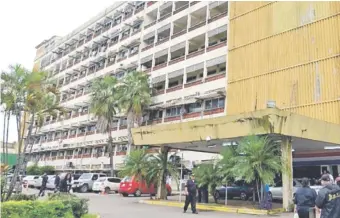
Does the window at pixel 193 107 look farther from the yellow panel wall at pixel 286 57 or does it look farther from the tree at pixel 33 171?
the tree at pixel 33 171

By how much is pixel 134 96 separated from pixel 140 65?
880 cm

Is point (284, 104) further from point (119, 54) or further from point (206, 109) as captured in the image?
point (119, 54)

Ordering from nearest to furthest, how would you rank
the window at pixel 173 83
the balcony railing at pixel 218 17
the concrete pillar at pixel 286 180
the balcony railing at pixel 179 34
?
the concrete pillar at pixel 286 180, the balcony railing at pixel 218 17, the balcony railing at pixel 179 34, the window at pixel 173 83

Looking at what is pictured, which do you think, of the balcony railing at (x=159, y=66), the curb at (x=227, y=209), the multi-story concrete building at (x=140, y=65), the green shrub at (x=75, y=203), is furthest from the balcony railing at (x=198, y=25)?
the green shrub at (x=75, y=203)

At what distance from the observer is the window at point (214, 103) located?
34.0m

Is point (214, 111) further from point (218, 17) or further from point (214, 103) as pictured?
point (218, 17)

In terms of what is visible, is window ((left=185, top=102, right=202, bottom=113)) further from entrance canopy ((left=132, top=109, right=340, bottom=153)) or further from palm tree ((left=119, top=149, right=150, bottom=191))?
entrance canopy ((left=132, top=109, right=340, bottom=153))

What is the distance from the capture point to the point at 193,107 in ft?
119

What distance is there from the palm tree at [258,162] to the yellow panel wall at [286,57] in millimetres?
13036

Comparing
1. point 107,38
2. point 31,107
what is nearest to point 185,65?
point 107,38

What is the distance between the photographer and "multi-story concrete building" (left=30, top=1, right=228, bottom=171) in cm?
3597

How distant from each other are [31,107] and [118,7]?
3898 cm

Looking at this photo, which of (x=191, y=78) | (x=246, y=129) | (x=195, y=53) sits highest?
(x=195, y=53)

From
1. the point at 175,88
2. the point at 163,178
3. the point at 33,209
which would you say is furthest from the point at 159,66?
the point at 33,209
